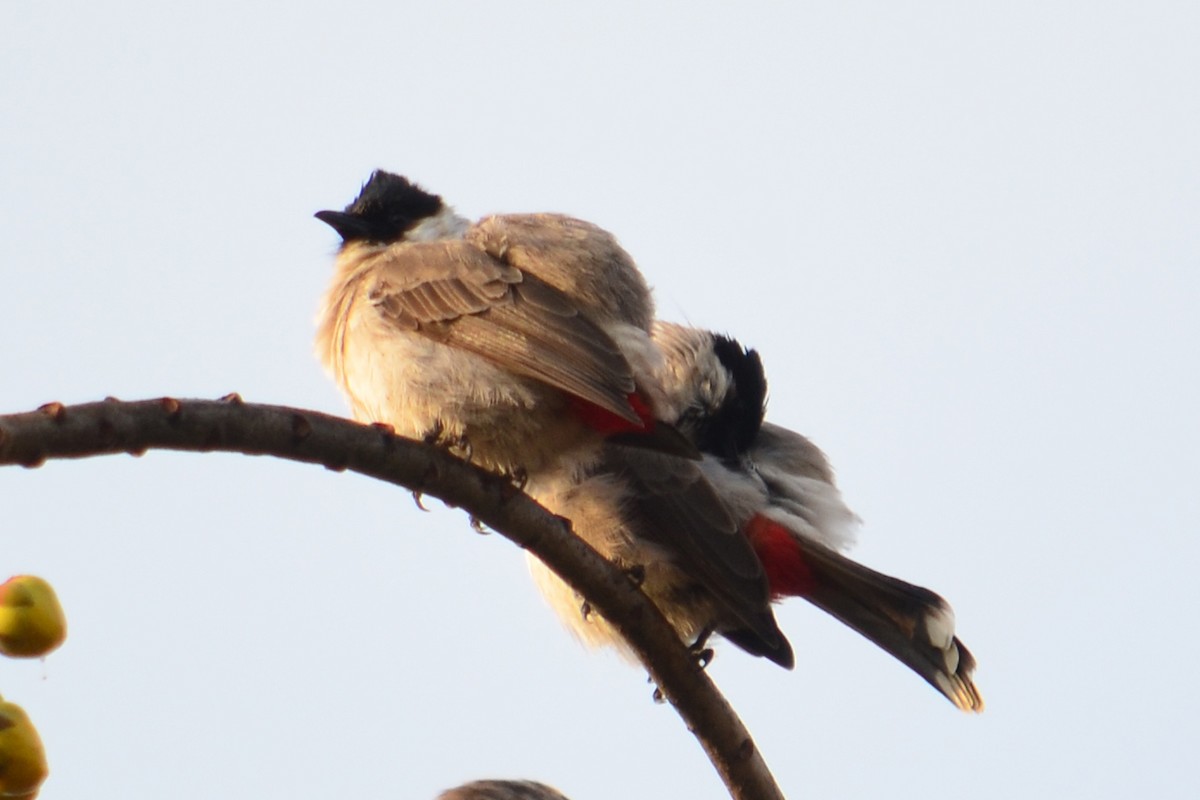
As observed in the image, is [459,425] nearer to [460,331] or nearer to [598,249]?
[460,331]

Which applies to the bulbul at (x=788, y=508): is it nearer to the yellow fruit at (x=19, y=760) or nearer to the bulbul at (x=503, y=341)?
the bulbul at (x=503, y=341)

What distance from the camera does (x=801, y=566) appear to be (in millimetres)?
5664

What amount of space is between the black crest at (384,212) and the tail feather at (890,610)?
1.68 metres

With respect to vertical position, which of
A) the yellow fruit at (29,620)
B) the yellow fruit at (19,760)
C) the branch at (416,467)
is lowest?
the yellow fruit at (19,760)

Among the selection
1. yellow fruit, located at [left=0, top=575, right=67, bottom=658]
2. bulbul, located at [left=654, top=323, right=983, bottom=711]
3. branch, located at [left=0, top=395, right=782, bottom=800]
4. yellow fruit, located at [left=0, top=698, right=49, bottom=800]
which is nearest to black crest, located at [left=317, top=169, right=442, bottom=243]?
bulbul, located at [left=654, top=323, right=983, bottom=711]

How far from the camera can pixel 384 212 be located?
19.5 ft

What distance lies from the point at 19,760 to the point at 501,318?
A: 9.27 feet

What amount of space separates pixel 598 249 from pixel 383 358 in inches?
33.0

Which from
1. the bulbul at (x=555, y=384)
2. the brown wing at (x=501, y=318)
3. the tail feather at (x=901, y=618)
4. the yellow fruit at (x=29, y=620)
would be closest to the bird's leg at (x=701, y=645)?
the bulbul at (x=555, y=384)

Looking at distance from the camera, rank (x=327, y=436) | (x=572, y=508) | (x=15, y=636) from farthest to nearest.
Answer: (x=572, y=508) → (x=327, y=436) → (x=15, y=636)

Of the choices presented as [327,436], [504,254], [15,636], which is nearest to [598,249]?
[504,254]

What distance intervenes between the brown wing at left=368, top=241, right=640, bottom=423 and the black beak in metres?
0.61

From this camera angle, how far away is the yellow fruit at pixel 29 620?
2.29m

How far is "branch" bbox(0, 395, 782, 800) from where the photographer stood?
2608mm
